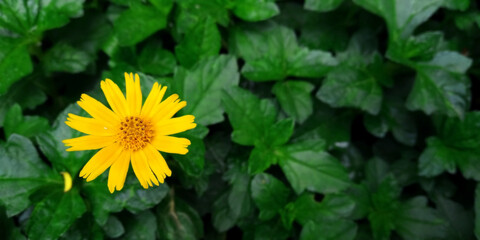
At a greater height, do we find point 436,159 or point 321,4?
point 321,4

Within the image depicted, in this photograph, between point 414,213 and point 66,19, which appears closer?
point 66,19

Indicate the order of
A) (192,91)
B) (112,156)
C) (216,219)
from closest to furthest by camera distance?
(112,156) < (192,91) < (216,219)

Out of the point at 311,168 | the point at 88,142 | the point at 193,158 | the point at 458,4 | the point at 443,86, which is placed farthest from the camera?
the point at 458,4

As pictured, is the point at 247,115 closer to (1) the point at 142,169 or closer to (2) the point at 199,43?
(2) the point at 199,43

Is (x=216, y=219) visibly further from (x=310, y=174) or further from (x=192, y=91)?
(x=192, y=91)

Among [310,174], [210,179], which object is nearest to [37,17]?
[210,179]

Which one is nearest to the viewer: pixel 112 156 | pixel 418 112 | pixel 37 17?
pixel 112 156

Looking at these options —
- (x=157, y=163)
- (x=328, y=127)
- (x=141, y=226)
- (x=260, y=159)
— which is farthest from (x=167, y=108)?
(x=328, y=127)
